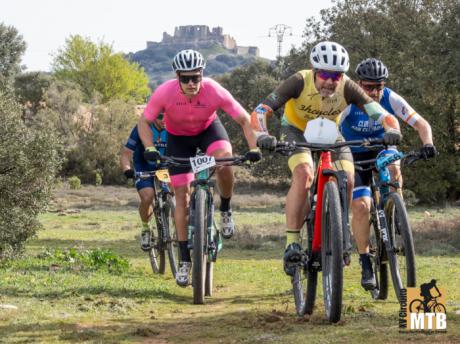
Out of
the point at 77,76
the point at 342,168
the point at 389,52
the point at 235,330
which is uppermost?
the point at 77,76

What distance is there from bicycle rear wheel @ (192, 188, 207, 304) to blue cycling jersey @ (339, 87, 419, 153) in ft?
6.23

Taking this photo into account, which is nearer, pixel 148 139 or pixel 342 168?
pixel 342 168

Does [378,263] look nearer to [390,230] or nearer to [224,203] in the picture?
[390,230]

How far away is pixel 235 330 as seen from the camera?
747cm

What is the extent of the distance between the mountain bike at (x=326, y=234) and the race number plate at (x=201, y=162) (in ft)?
5.55

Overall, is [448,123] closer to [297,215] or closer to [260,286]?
[260,286]

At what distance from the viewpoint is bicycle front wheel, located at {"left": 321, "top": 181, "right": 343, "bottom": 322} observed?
6.85 meters

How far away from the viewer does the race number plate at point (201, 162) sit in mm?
9273

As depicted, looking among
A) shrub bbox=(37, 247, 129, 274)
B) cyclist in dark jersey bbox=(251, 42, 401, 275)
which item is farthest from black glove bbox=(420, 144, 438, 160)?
shrub bbox=(37, 247, 129, 274)

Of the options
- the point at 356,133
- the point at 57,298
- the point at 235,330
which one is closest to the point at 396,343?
the point at 235,330

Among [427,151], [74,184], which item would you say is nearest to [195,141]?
[427,151]

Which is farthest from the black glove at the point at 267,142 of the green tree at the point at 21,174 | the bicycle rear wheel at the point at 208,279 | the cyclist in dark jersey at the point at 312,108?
the green tree at the point at 21,174

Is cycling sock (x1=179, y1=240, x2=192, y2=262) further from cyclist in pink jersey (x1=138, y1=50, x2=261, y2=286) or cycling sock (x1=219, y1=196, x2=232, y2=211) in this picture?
cycling sock (x1=219, y1=196, x2=232, y2=211)

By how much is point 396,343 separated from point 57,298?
436 cm
